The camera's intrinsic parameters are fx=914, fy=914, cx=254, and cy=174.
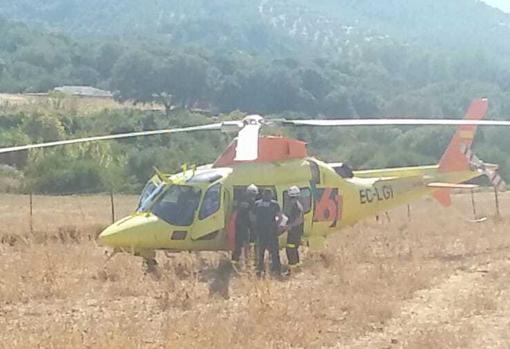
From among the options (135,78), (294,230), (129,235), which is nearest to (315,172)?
(294,230)

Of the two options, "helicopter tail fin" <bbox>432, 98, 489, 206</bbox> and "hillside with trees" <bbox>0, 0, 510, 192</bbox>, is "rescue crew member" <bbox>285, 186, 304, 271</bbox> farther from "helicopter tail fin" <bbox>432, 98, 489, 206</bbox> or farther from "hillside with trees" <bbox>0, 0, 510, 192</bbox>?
"hillside with trees" <bbox>0, 0, 510, 192</bbox>

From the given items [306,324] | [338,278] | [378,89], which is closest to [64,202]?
[338,278]

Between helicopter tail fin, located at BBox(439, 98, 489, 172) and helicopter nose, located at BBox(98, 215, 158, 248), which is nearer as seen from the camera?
helicopter nose, located at BBox(98, 215, 158, 248)

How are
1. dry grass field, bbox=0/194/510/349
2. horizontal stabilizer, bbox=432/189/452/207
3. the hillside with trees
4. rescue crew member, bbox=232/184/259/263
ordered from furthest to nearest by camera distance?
1. the hillside with trees
2. horizontal stabilizer, bbox=432/189/452/207
3. rescue crew member, bbox=232/184/259/263
4. dry grass field, bbox=0/194/510/349

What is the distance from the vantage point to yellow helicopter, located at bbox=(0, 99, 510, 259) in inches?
477

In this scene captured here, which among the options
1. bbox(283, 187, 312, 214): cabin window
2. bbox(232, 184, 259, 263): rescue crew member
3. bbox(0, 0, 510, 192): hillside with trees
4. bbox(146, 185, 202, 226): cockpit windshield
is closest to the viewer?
bbox(232, 184, 259, 263): rescue crew member

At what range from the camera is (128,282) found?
11148 mm

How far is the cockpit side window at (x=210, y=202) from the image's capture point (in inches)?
492

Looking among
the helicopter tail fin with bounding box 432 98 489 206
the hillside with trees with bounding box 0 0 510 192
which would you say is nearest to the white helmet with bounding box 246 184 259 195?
the helicopter tail fin with bounding box 432 98 489 206

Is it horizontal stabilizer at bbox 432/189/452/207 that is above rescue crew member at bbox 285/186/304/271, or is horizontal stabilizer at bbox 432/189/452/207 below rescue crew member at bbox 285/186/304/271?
below

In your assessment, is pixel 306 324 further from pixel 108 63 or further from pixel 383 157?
pixel 108 63

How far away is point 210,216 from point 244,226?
1.76 feet

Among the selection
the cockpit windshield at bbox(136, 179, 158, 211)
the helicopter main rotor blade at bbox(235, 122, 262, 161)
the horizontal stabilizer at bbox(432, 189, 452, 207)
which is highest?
the helicopter main rotor blade at bbox(235, 122, 262, 161)

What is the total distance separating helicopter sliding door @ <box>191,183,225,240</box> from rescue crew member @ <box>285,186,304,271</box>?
960mm
